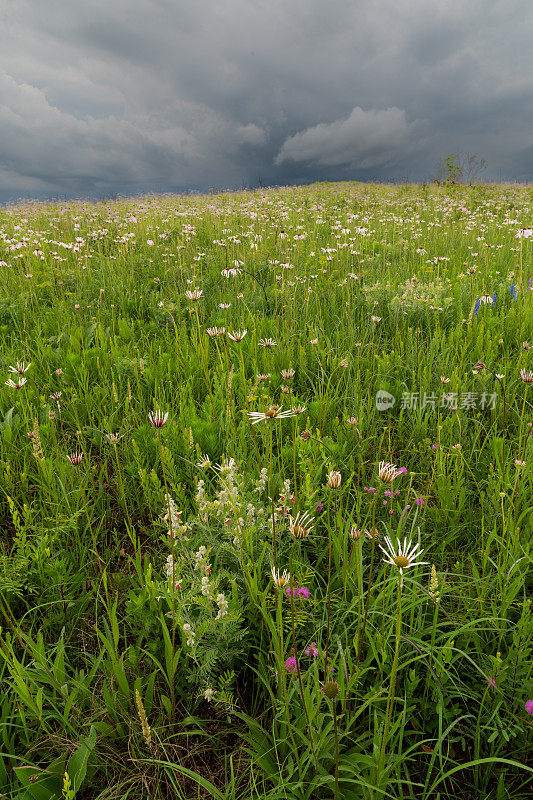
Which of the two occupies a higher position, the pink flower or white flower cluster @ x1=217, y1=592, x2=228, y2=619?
white flower cluster @ x1=217, y1=592, x2=228, y2=619

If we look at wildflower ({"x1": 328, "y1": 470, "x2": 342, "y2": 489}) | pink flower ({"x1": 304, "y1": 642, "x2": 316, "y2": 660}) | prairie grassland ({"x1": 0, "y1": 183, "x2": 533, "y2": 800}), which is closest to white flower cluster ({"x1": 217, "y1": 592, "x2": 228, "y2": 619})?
prairie grassland ({"x1": 0, "y1": 183, "x2": 533, "y2": 800})

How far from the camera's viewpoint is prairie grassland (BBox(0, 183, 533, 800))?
107 cm

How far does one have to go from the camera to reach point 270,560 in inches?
57.9

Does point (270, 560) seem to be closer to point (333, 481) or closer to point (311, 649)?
point (311, 649)

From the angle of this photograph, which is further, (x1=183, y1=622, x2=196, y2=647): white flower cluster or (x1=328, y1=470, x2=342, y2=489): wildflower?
(x1=183, y1=622, x2=196, y2=647): white flower cluster

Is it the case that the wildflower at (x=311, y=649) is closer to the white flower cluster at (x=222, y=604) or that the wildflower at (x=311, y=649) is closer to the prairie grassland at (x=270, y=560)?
the prairie grassland at (x=270, y=560)

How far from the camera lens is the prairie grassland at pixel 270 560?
1.07 metres

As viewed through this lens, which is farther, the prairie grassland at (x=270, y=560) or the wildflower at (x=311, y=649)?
the wildflower at (x=311, y=649)

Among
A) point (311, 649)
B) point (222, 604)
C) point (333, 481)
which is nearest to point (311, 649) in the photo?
point (311, 649)

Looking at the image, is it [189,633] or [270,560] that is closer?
[189,633]

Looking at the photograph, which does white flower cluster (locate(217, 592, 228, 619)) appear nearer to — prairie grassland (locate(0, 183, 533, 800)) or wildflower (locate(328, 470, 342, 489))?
prairie grassland (locate(0, 183, 533, 800))

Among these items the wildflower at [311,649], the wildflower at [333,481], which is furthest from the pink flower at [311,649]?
the wildflower at [333,481]

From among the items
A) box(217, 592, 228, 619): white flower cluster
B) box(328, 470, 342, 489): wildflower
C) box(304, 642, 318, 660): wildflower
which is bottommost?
box(304, 642, 318, 660): wildflower

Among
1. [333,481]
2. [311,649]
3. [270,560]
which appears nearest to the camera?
[333,481]
